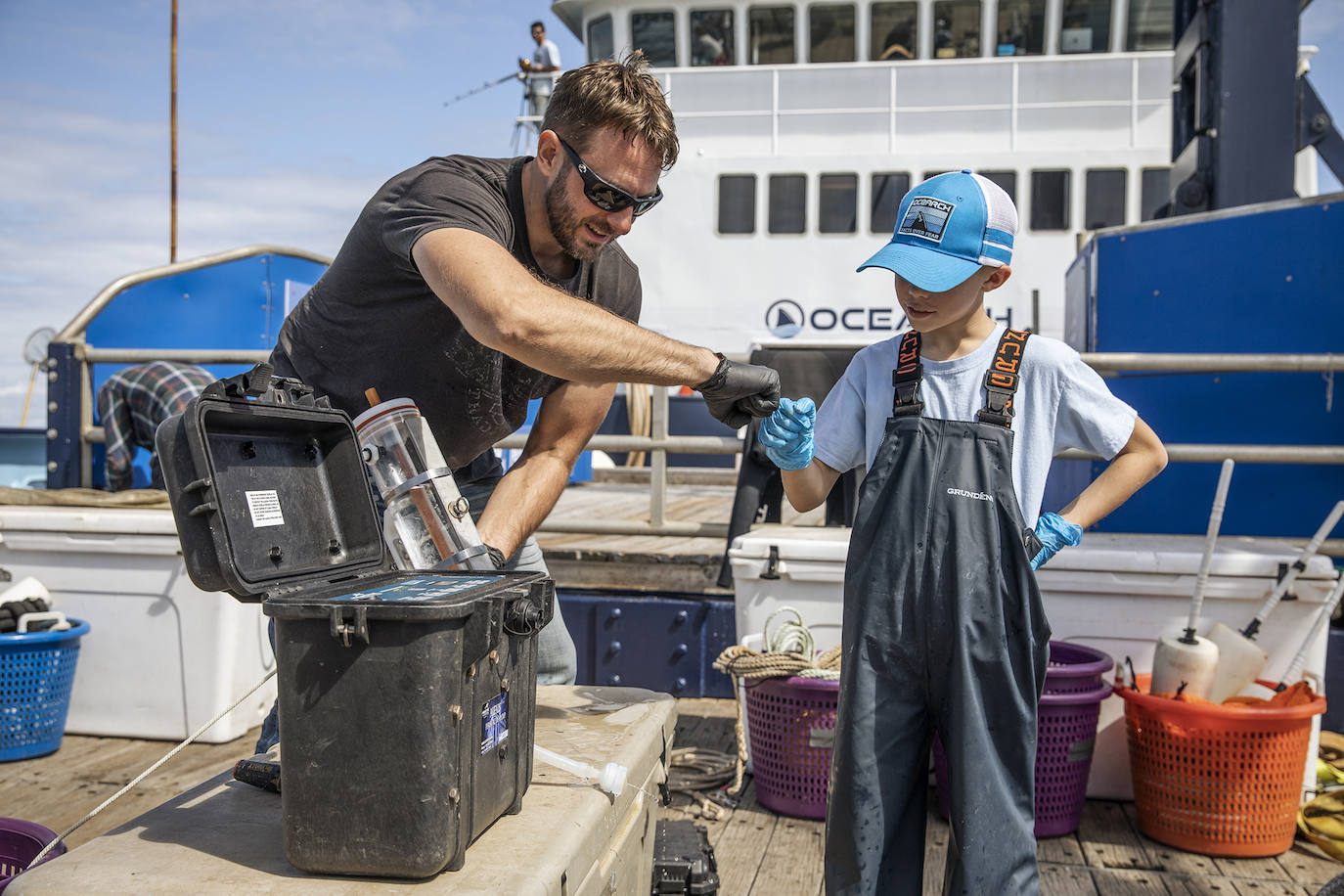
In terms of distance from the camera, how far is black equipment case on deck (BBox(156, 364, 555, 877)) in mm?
1315

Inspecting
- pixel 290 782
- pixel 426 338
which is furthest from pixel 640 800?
pixel 426 338

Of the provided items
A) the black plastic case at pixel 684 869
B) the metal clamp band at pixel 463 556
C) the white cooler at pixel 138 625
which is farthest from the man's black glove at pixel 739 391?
the white cooler at pixel 138 625

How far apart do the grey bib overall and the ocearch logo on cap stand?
0.27 m

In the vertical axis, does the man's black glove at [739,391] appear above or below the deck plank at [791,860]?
above

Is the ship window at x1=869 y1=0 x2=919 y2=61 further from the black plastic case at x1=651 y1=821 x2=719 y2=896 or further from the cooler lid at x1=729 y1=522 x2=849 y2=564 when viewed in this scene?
the black plastic case at x1=651 y1=821 x2=719 y2=896

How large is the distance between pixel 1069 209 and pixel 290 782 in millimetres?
12714

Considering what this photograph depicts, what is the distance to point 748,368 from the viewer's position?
6.30ft

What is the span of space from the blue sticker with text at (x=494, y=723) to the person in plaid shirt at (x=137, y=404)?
3615mm

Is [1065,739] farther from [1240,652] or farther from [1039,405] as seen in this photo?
[1039,405]

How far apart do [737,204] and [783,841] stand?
1079 centimetres

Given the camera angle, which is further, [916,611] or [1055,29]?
[1055,29]

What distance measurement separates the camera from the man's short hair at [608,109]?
201 cm

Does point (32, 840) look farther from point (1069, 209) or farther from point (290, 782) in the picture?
point (1069, 209)

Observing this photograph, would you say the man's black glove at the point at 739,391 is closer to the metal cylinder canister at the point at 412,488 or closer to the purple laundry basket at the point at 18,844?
the metal cylinder canister at the point at 412,488
